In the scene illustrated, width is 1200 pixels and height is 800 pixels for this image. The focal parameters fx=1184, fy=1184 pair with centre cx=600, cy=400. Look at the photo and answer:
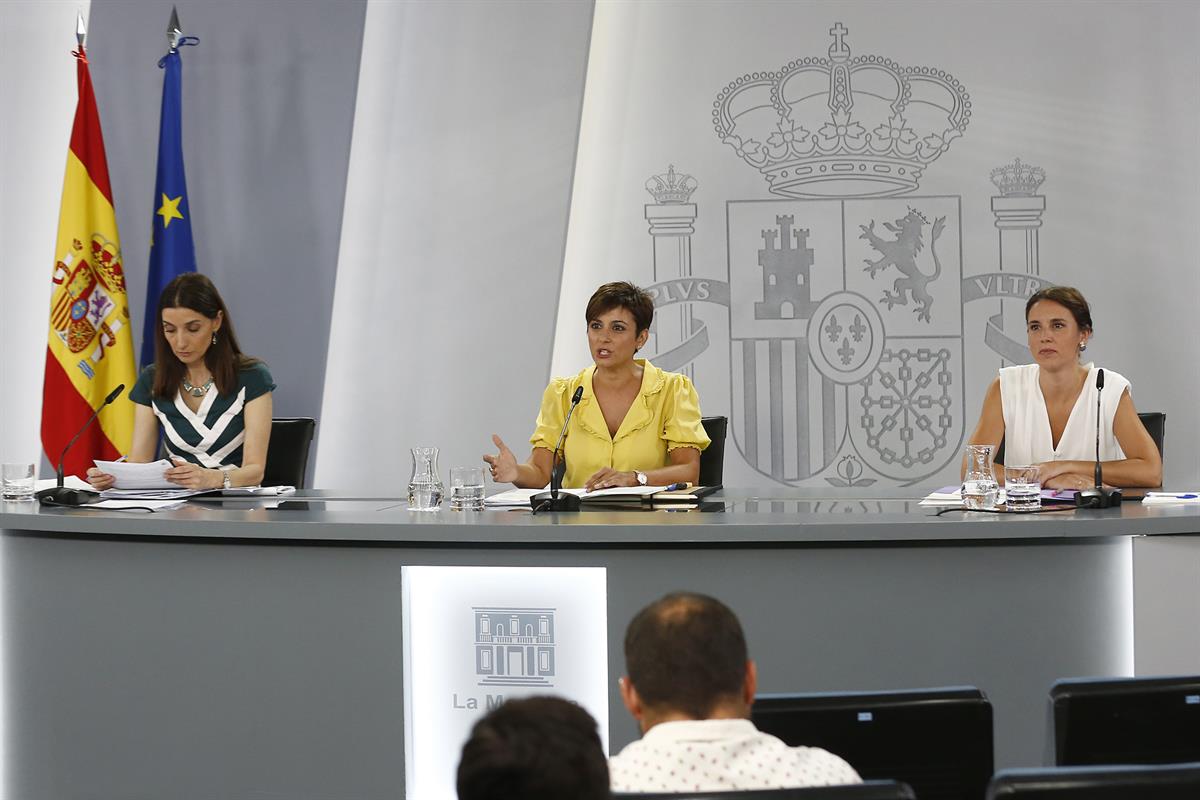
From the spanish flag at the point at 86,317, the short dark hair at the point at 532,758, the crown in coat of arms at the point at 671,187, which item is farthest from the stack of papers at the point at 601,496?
the spanish flag at the point at 86,317

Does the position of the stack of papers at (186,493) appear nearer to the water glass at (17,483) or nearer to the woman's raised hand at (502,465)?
the water glass at (17,483)

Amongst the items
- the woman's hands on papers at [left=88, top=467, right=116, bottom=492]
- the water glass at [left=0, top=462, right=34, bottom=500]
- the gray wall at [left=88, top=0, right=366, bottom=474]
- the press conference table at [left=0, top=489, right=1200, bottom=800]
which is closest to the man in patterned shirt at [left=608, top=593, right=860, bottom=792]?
the press conference table at [left=0, top=489, right=1200, bottom=800]

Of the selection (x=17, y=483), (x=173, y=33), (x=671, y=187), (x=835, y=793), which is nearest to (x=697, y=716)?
(x=835, y=793)

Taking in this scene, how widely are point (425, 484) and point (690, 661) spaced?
1612 millimetres

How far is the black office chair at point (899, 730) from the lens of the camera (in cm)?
157

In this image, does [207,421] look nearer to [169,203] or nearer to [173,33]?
[169,203]

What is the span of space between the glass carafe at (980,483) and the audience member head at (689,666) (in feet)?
4.77

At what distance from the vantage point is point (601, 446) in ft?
11.7

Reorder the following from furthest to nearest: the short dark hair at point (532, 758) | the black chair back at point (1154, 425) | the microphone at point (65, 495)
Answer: the black chair back at point (1154, 425), the microphone at point (65, 495), the short dark hair at point (532, 758)

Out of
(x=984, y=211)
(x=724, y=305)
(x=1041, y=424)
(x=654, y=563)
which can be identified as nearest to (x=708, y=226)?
(x=724, y=305)

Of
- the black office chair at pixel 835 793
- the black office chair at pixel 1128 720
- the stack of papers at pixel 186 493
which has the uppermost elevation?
the stack of papers at pixel 186 493

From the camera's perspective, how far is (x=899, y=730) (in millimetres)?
1569

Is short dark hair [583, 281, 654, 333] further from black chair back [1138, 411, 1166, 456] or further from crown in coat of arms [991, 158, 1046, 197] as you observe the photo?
crown in coat of arms [991, 158, 1046, 197]

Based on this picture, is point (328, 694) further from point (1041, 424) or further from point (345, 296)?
point (345, 296)
